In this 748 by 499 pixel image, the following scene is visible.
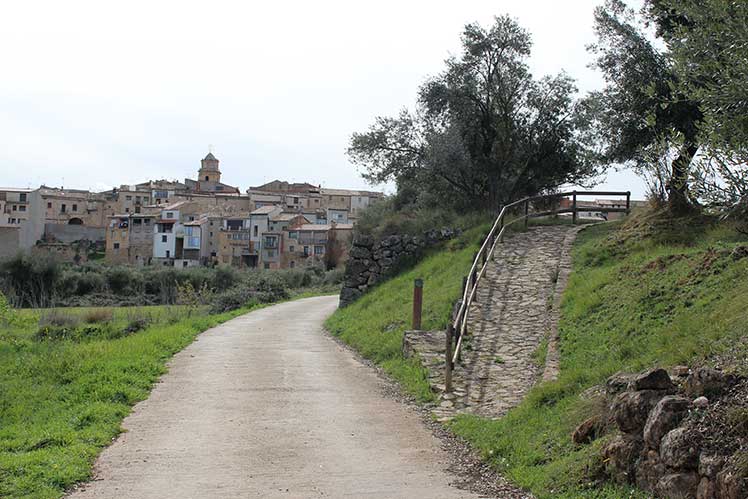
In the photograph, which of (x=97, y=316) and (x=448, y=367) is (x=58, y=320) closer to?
(x=97, y=316)

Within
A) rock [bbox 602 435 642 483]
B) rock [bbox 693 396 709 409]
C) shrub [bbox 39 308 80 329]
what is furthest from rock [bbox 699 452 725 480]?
shrub [bbox 39 308 80 329]

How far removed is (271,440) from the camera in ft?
32.8

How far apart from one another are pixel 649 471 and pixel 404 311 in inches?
577

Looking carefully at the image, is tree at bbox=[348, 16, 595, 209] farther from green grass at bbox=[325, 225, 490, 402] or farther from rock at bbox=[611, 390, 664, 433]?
rock at bbox=[611, 390, 664, 433]

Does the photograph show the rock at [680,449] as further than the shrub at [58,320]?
No

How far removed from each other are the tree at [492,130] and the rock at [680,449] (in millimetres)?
23353

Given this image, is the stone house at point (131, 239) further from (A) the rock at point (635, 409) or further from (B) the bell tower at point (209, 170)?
(A) the rock at point (635, 409)

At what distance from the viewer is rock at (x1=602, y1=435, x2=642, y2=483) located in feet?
22.9

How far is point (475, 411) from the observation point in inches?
453

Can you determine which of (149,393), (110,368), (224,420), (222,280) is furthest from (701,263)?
(222,280)

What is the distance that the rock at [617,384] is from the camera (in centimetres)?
822

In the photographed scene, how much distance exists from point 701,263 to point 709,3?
6.15m

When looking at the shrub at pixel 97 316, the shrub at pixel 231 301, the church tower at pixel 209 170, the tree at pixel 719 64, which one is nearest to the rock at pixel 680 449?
the tree at pixel 719 64

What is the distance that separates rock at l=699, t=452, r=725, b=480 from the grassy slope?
19.0 ft
